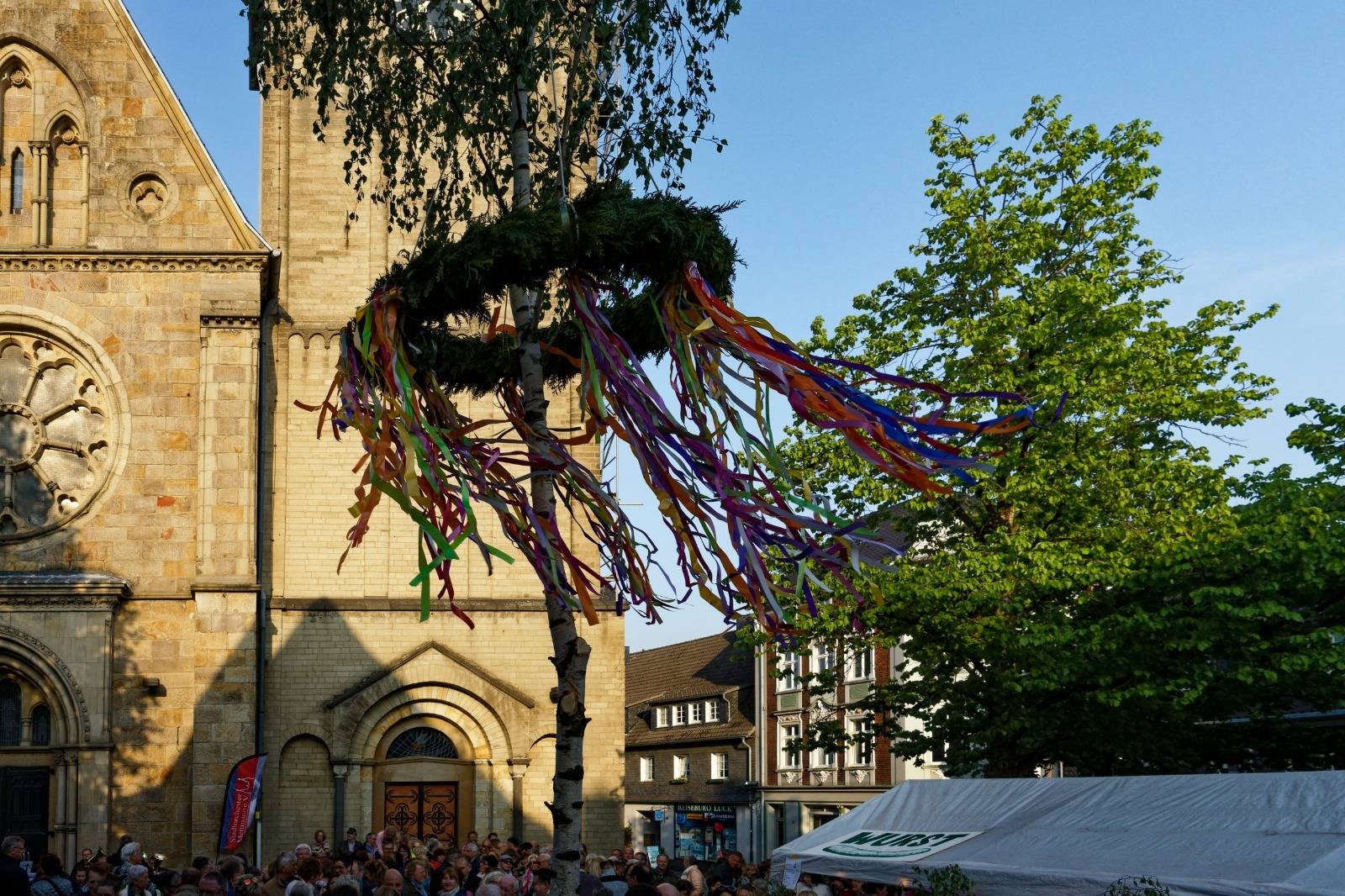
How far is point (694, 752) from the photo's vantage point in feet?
215

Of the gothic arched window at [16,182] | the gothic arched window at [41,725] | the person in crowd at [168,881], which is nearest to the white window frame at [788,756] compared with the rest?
the gothic arched window at [41,725]

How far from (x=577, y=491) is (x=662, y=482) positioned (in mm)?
1455

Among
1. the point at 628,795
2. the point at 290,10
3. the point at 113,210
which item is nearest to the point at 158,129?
the point at 113,210

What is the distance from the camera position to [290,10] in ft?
52.4

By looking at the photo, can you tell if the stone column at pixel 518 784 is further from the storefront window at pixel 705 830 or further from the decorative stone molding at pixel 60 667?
the storefront window at pixel 705 830

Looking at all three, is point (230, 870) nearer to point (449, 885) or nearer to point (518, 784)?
point (449, 885)

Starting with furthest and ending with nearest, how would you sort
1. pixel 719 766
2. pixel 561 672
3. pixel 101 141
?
1. pixel 719 766
2. pixel 101 141
3. pixel 561 672

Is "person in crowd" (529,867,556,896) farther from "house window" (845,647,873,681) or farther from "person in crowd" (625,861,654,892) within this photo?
"house window" (845,647,873,681)

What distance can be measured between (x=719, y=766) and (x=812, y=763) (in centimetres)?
827

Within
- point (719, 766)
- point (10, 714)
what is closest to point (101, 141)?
point (10, 714)

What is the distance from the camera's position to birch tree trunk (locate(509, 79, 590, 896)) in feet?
40.4

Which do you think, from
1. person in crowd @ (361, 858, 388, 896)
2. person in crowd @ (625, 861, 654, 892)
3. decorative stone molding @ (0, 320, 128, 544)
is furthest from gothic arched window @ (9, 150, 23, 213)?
person in crowd @ (625, 861, 654, 892)

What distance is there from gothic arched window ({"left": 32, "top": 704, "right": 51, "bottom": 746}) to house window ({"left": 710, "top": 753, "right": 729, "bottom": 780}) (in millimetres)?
39463

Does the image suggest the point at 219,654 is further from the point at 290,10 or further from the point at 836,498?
the point at 290,10
